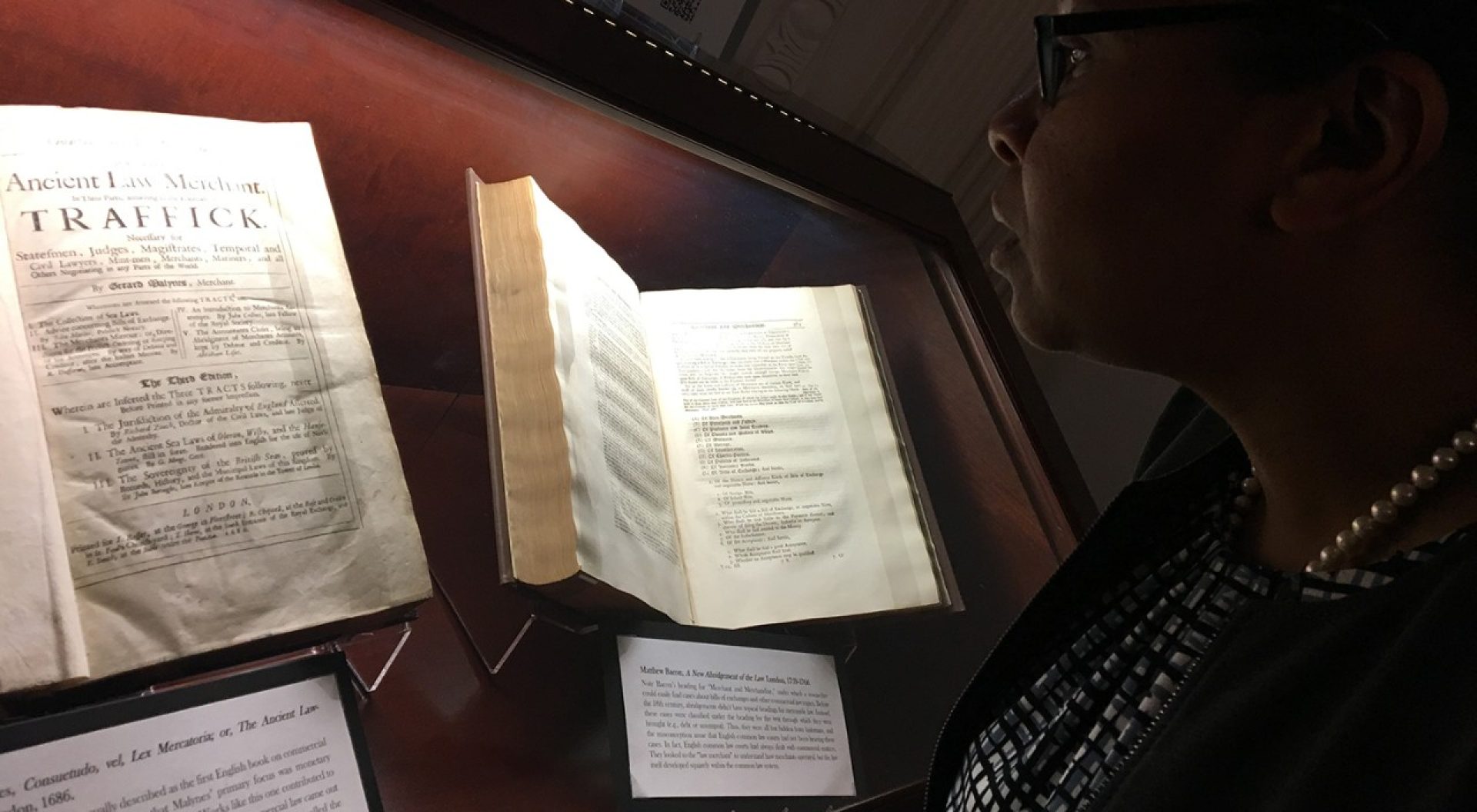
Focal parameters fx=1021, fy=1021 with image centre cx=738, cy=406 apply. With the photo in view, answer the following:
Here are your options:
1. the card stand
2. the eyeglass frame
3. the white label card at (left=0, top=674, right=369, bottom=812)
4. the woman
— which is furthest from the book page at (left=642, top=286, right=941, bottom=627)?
the eyeglass frame

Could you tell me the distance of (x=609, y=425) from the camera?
899 millimetres

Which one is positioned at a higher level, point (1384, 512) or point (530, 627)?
point (1384, 512)

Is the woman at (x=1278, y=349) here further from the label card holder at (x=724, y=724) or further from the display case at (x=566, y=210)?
the display case at (x=566, y=210)

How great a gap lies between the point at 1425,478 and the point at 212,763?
0.73 meters

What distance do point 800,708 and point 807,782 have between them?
0.22 feet

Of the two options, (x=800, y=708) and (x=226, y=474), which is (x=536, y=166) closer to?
(x=226, y=474)

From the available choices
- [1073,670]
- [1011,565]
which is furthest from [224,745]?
[1011,565]

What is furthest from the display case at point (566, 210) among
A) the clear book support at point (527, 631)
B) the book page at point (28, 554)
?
the book page at point (28, 554)

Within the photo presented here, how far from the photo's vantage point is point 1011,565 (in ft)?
3.73

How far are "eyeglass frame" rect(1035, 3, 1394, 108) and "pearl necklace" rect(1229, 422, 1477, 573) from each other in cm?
24

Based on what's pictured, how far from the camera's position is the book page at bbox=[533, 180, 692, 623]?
81 cm

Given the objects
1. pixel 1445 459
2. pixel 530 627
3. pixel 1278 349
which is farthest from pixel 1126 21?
pixel 530 627

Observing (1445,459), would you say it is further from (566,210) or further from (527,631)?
(566,210)

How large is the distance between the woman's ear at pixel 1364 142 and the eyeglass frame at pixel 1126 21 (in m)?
0.02
